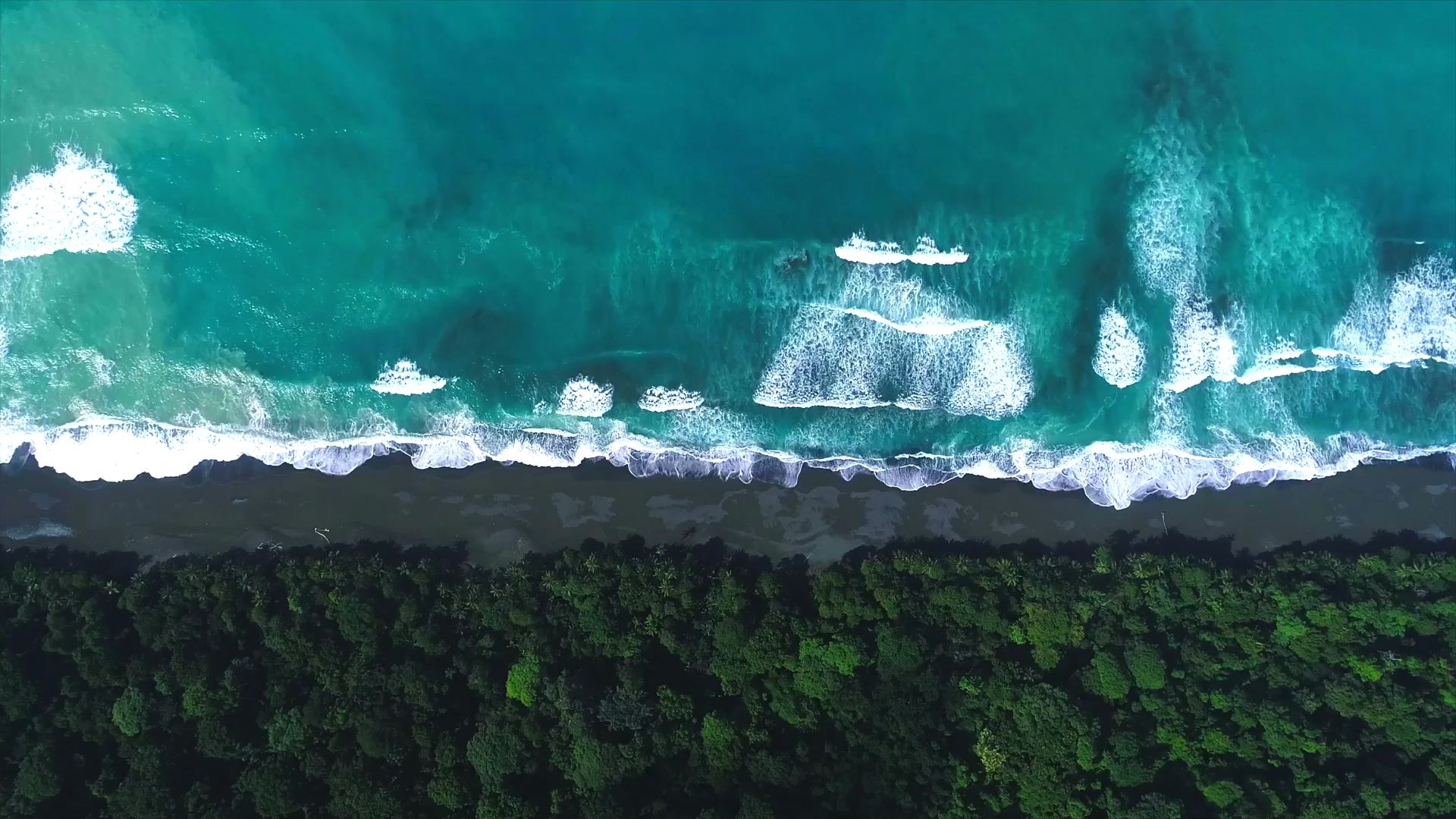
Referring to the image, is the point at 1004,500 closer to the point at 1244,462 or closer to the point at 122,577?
the point at 1244,462

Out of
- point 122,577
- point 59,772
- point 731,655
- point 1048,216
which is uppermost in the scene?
point 1048,216

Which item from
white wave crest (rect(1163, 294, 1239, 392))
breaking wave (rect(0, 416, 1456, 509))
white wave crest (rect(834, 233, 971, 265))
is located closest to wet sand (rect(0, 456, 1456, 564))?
breaking wave (rect(0, 416, 1456, 509))

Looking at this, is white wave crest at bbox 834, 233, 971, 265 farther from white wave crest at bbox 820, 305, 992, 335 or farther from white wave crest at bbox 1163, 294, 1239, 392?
white wave crest at bbox 1163, 294, 1239, 392

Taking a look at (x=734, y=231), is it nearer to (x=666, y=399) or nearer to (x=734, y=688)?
(x=666, y=399)

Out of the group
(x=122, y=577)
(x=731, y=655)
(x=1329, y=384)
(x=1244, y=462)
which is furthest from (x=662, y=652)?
(x=1329, y=384)

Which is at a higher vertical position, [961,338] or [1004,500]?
[961,338]

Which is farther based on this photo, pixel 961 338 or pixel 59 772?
pixel 961 338

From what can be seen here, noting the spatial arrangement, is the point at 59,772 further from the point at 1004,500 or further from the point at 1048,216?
the point at 1048,216

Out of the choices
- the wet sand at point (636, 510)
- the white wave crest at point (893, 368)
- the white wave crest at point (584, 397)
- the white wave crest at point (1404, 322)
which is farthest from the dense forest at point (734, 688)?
the white wave crest at point (1404, 322)
